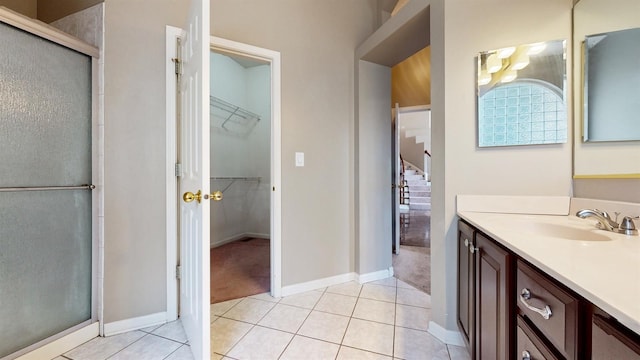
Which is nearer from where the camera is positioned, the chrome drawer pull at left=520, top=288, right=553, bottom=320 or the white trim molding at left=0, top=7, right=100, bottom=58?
the chrome drawer pull at left=520, top=288, right=553, bottom=320

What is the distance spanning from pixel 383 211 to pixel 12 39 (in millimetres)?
2712

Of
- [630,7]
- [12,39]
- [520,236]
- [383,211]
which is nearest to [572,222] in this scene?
[520,236]

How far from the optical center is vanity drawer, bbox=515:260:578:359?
596 millimetres

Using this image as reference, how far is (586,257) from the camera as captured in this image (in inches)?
28.1

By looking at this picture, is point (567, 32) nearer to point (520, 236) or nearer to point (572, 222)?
point (572, 222)

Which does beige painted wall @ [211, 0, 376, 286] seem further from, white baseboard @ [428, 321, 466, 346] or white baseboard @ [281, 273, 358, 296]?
white baseboard @ [428, 321, 466, 346]

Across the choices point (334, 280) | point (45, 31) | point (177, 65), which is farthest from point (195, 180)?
point (334, 280)

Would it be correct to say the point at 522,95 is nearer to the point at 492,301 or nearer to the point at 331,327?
the point at 492,301

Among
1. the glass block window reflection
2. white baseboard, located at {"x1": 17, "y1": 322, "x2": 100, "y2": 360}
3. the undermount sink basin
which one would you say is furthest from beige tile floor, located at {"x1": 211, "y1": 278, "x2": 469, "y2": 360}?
the glass block window reflection

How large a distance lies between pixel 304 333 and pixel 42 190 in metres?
1.71

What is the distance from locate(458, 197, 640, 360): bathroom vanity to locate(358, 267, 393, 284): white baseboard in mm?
1121

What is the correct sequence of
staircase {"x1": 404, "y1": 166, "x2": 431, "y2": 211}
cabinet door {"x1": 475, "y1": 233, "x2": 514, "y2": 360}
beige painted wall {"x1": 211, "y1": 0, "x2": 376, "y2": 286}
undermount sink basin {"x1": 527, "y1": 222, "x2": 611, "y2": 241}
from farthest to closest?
staircase {"x1": 404, "y1": 166, "x2": 431, "y2": 211} < beige painted wall {"x1": 211, "y1": 0, "x2": 376, "y2": 286} < undermount sink basin {"x1": 527, "y1": 222, "x2": 611, "y2": 241} < cabinet door {"x1": 475, "y1": 233, "x2": 514, "y2": 360}

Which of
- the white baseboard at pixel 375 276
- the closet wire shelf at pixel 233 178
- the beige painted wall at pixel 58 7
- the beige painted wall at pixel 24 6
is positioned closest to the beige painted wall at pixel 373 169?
the white baseboard at pixel 375 276

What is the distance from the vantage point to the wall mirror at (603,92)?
3.82 ft
